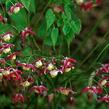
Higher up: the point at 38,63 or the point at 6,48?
the point at 6,48

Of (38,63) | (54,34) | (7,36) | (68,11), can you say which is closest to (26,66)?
(38,63)

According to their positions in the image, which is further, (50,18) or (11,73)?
(50,18)

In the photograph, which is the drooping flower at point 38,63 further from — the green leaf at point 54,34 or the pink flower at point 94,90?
the pink flower at point 94,90

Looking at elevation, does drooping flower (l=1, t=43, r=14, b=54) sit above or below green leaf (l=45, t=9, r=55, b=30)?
below

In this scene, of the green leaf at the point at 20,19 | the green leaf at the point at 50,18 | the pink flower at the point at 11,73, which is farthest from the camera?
the green leaf at the point at 20,19

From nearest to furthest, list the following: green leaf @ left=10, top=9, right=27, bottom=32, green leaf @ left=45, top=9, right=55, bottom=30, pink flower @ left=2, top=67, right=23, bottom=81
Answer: pink flower @ left=2, top=67, right=23, bottom=81, green leaf @ left=45, top=9, right=55, bottom=30, green leaf @ left=10, top=9, right=27, bottom=32

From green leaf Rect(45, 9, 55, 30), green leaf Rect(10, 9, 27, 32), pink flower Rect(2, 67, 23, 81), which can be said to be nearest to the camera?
pink flower Rect(2, 67, 23, 81)

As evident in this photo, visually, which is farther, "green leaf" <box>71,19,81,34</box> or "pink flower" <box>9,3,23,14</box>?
"green leaf" <box>71,19,81,34</box>

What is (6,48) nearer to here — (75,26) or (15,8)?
(15,8)

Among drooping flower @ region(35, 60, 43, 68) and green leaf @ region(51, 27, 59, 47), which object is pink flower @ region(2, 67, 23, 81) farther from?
green leaf @ region(51, 27, 59, 47)

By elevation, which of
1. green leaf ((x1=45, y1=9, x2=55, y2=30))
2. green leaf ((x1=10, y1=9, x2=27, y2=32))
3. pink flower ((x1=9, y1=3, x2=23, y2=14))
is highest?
pink flower ((x1=9, y1=3, x2=23, y2=14))

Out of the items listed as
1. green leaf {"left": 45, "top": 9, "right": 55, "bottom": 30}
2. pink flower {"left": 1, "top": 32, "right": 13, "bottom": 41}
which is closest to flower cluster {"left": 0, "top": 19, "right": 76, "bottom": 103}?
pink flower {"left": 1, "top": 32, "right": 13, "bottom": 41}

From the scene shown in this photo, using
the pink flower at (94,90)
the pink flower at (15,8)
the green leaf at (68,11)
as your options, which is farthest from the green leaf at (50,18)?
the pink flower at (94,90)

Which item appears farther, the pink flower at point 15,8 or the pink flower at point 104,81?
the pink flower at point 104,81
